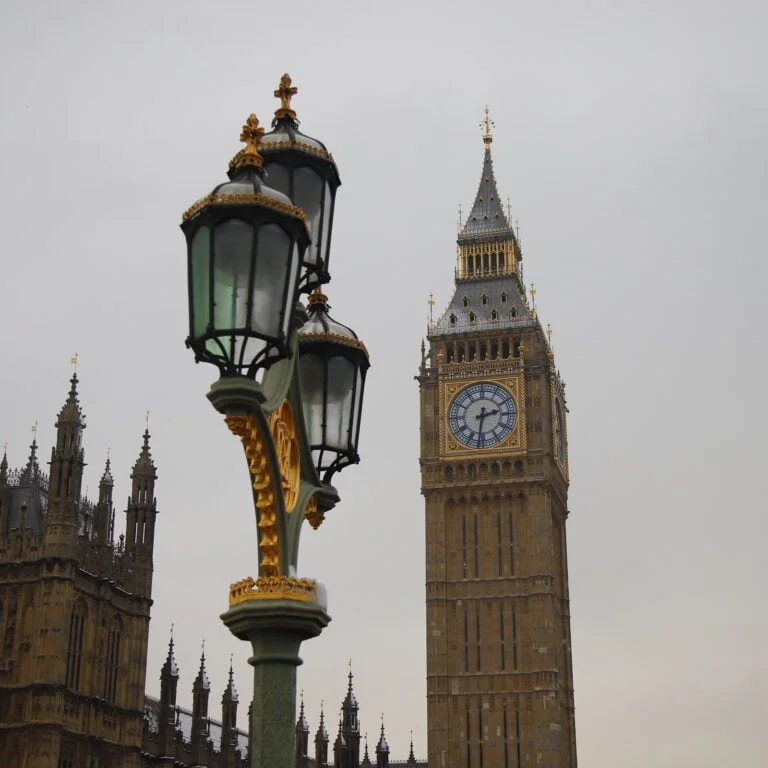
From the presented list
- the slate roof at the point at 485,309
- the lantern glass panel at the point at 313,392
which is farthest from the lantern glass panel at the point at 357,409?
the slate roof at the point at 485,309

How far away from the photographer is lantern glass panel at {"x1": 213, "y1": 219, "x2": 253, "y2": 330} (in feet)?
21.3

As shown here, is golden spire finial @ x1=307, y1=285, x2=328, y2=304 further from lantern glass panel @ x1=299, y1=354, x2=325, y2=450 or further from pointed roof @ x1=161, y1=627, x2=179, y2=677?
pointed roof @ x1=161, y1=627, x2=179, y2=677

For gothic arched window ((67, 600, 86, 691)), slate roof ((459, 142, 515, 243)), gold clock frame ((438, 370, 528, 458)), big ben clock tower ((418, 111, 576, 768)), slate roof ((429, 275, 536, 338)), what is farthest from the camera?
slate roof ((459, 142, 515, 243))

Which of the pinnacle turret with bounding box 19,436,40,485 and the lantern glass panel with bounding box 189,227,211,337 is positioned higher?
the pinnacle turret with bounding box 19,436,40,485

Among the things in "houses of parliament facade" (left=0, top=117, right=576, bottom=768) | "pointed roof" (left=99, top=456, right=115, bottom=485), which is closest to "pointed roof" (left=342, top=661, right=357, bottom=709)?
"houses of parliament facade" (left=0, top=117, right=576, bottom=768)

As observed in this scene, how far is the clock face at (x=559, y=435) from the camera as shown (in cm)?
7569

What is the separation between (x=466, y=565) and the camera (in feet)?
237

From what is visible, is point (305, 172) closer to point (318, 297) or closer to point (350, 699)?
point (318, 297)

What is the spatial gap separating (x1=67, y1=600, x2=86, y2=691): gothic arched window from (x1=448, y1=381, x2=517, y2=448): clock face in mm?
34512

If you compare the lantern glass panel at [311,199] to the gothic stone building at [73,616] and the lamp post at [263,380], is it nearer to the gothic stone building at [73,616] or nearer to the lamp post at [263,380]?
the lamp post at [263,380]

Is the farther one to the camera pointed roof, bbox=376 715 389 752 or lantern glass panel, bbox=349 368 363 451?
pointed roof, bbox=376 715 389 752

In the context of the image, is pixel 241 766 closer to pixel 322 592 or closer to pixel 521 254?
pixel 521 254

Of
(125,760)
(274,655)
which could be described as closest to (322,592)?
(274,655)

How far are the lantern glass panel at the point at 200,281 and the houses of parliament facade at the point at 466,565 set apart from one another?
120 ft
